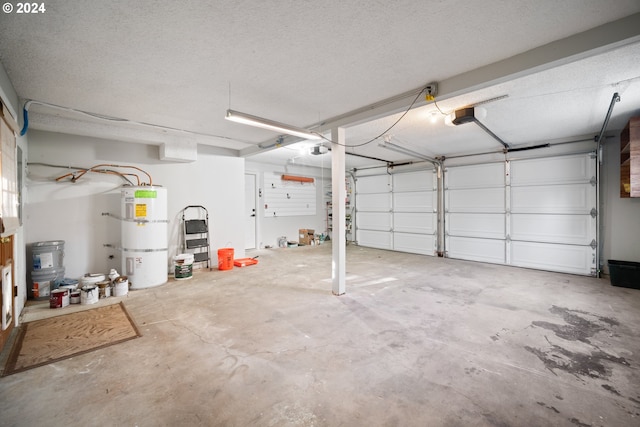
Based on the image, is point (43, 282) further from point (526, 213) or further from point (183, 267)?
point (526, 213)

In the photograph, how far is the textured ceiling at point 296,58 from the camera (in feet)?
6.20

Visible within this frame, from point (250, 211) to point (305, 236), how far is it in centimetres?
210

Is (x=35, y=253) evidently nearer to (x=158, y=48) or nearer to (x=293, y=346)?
(x=158, y=48)

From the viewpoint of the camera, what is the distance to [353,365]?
223cm

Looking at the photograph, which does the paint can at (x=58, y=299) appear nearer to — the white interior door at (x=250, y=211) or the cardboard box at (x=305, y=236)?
the white interior door at (x=250, y=211)

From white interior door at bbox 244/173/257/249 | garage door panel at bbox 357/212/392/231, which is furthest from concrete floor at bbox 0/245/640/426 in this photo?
garage door panel at bbox 357/212/392/231

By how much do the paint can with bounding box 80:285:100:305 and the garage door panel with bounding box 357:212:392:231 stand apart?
7.15 m

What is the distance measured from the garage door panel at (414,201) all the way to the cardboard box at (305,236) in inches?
116

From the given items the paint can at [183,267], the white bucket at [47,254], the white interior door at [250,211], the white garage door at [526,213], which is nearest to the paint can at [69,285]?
the white bucket at [47,254]

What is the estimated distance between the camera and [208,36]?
7.00ft

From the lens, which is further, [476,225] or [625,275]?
[476,225]

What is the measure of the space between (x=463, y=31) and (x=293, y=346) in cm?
317

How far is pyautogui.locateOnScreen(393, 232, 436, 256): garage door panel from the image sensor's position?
7.33 metres

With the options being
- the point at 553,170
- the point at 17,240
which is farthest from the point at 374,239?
the point at 17,240
